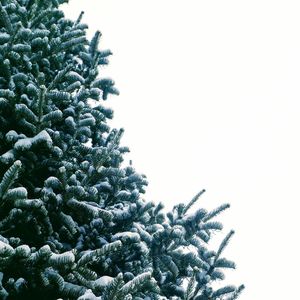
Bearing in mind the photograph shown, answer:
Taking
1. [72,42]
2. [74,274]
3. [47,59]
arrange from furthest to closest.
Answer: [47,59] < [72,42] < [74,274]

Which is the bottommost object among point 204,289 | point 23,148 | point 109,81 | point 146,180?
point 204,289

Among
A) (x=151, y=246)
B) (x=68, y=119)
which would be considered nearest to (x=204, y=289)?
(x=151, y=246)

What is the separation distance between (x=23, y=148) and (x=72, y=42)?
1.93m

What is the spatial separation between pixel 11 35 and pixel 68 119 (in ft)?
4.10

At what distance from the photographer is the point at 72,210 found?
14.7 feet

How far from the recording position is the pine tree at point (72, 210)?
12.1ft

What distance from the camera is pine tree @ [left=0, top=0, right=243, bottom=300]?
3701 millimetres

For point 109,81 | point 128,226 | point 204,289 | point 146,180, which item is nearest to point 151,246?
point 128,226

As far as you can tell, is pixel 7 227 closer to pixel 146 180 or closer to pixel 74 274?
pixel 74 274

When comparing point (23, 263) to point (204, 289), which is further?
point (204, 289)

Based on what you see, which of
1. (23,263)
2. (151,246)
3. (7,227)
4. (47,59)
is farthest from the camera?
(47,59)

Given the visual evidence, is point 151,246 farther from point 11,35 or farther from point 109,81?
point 11,35

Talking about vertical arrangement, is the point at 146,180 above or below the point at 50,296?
above

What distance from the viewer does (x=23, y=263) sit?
10.6 feet
